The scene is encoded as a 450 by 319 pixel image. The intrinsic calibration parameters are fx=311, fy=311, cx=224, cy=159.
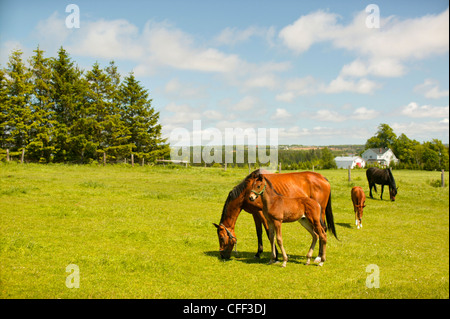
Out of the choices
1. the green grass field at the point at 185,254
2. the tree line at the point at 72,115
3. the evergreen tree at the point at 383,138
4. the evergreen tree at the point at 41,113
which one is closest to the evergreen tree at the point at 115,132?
the tree line at the point at 72,115

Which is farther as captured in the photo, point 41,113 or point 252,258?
point 41,113

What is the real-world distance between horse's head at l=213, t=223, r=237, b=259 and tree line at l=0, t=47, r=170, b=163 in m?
36.5

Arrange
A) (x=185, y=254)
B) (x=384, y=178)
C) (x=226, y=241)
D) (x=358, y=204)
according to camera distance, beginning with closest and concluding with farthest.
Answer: (x=226, y=241), (x=185, y=254), (x=358, y=204), (x=384, y=178)

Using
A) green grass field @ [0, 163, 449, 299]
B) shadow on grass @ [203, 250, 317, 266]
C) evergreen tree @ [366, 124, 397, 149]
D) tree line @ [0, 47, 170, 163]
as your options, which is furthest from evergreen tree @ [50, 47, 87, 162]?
evergreen tree @ [366, 124, 397, 149]

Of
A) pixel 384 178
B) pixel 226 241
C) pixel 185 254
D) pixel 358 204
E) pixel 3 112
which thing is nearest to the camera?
pixel 226 241

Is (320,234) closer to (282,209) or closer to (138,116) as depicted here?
(282,209)

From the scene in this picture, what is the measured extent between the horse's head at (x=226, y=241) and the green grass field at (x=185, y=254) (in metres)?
0.29

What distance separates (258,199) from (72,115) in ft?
128

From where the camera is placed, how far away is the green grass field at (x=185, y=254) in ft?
20.1

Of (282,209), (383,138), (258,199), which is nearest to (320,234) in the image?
(282,209)

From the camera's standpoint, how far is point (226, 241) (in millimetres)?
7883

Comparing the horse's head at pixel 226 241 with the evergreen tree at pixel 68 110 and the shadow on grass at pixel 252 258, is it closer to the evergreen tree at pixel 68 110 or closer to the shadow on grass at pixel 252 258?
the shadow on grass at pixel 252 258

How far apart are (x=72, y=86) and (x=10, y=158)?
447 inches
